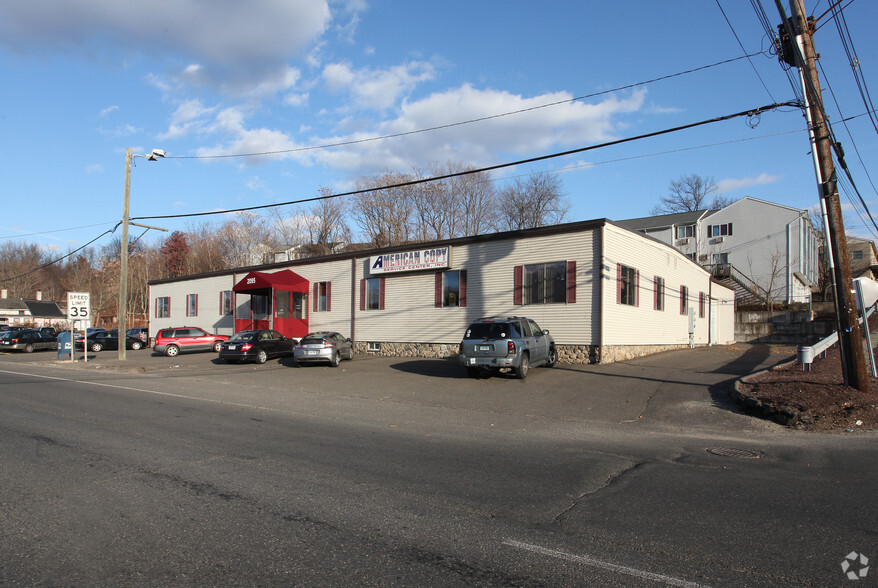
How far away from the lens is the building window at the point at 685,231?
54844 mm

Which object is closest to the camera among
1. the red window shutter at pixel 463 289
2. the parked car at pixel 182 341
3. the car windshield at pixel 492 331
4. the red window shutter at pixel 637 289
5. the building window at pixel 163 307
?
the car windshield at pixel 492 331

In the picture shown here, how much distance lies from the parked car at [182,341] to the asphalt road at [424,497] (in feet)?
62.4

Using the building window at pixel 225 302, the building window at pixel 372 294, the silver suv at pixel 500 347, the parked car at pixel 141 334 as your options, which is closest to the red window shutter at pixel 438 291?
the building window at pixel 372 294

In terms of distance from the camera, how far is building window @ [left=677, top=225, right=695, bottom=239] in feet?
180

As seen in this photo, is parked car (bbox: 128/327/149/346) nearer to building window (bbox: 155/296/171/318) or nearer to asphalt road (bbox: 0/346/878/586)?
building window (bbox: 155/296/171/318)

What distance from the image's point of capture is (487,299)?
22406mm

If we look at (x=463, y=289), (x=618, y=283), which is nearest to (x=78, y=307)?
(x=463, y=289)

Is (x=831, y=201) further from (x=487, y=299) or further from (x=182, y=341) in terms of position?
(x=182, y=341)

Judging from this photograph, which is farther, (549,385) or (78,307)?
(78,307)

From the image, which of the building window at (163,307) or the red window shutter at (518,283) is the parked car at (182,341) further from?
the red window shutter at (518,283)

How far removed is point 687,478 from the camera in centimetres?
659

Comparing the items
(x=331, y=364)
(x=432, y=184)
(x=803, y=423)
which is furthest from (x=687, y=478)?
(x=432, y=184)

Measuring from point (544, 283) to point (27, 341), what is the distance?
3620 cm

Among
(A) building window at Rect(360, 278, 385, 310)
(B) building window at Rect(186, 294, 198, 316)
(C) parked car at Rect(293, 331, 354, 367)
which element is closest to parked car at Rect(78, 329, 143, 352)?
(B) building window at Rect(186, 294, 198, 316)
